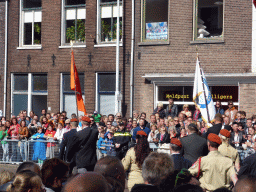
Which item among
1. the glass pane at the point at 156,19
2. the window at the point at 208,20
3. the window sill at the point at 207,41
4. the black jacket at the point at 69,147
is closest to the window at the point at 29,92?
the glass pane at the point at 156,19

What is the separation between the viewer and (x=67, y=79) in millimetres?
19797

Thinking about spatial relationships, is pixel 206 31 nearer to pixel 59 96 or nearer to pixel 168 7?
pixel 168 7

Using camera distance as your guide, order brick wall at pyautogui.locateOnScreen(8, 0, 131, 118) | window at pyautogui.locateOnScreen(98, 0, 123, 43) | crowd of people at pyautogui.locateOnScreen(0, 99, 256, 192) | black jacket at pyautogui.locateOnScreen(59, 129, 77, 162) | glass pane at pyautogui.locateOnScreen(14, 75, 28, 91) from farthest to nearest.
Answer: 1. glass pane at pyautogui.locateOnScreen(14, 75, 28, 91)
2. window at pyautogui.locateOnScreen(98, 0, 123, 43)
3. brick wall at pyautogui.locateOnScreen(8, 0, 131, 118)
4. black jacket at pyautogui.locateOnScreen(59, 129, 77, 162)
5. crowd of people at pyautogui.locateOnScreen(0, 99, 256, 192)

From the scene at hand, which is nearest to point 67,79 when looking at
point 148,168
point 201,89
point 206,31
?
point 206,31

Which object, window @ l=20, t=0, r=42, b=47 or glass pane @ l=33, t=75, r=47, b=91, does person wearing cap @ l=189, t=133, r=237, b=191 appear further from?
window @ l=20, t=0, r=42, b=47

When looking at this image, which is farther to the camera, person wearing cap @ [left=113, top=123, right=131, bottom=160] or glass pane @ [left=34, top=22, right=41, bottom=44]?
glass pane @ [left=34, top=22, right=41, bottom=44]

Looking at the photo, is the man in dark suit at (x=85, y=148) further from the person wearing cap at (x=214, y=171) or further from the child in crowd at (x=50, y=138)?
the child in crowd at (x=50, y=138)

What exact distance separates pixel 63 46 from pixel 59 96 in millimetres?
2246

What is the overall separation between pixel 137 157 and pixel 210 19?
11.8 m

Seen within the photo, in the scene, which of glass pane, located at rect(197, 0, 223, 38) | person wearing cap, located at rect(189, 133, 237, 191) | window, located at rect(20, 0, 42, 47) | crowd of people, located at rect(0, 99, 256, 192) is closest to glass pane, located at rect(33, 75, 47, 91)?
window, located at rect(20, 0, 42, 47)

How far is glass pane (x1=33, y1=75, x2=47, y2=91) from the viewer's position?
2030cm

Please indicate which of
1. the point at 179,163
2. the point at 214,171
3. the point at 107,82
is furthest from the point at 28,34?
the point at 214,171

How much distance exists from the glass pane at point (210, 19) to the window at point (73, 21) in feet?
17.6

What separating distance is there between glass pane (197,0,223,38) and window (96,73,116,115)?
4239mm
